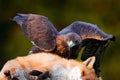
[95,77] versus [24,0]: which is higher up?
[95,77]

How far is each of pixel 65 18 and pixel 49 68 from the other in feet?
10.8

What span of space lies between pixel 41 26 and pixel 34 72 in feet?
0.61

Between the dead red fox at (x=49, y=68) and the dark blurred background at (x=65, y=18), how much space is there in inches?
114

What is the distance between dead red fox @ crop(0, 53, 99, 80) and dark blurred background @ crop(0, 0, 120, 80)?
2906 millimetres

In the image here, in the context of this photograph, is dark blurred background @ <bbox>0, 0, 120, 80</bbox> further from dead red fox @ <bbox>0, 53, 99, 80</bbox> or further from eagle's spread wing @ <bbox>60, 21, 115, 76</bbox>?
dead red fox @ <bbox>0, 53, 99, 80</bbox>

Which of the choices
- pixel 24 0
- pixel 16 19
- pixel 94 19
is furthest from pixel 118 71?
pixel 16 19

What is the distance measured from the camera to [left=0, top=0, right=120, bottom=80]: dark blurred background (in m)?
4.11

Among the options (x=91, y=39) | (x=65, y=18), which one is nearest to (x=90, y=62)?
(x=91, y=39)

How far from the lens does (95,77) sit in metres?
1.05

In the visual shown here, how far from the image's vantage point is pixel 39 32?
113 cm

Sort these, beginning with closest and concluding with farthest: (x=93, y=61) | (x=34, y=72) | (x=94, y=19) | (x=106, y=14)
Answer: (x=34, y=72), (x=93, y=61), (x=94, y=19), (x=106, y=14)

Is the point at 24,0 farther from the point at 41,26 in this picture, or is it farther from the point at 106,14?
the point at 41,26

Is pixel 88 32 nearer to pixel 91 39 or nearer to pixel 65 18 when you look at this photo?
pixel 91 39

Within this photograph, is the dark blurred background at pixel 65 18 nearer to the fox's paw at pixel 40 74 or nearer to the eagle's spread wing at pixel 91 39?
the eagle's spread wing at pixel 91 39
